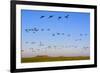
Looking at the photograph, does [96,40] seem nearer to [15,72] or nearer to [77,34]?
[77,34]

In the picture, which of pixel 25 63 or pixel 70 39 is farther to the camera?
pixel 70 39

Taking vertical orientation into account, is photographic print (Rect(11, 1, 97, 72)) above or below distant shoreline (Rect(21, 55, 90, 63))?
above

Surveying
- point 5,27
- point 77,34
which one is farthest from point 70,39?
point 5,27

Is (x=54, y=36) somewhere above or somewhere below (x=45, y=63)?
above

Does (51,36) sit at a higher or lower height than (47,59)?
higher

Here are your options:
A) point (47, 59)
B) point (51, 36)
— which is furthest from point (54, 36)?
point (47, 59)

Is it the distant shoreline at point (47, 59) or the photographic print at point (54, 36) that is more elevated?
the photographic print at point (54, 36)

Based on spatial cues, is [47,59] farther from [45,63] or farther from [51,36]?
[51,36]

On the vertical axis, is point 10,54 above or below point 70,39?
below
